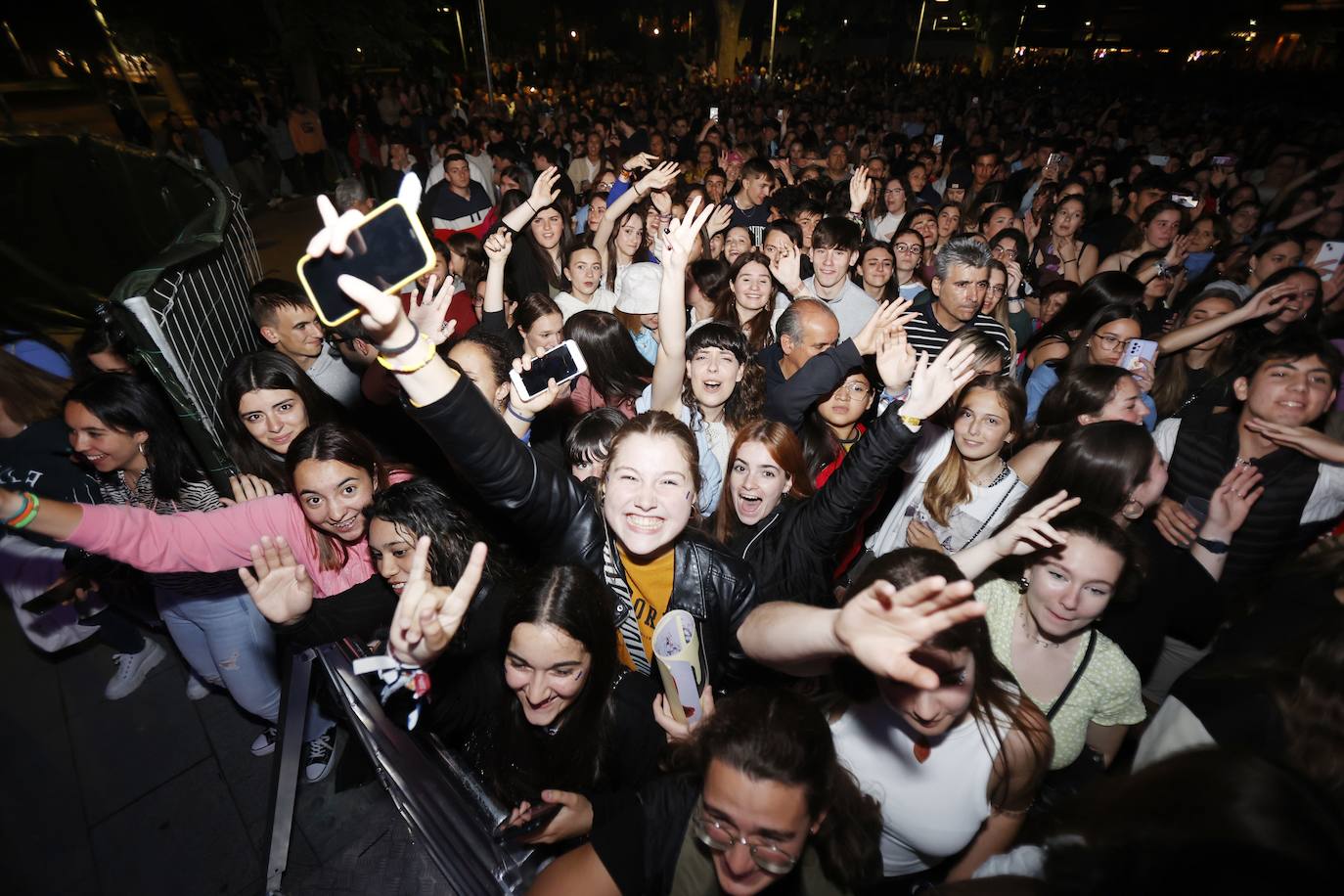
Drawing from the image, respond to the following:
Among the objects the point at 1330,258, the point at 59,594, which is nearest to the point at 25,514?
the point at 59,594

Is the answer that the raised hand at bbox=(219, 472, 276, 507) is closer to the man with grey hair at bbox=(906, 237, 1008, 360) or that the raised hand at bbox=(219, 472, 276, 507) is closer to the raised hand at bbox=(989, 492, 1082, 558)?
the raised hand at bbox=(989, 492, 1082, 558)

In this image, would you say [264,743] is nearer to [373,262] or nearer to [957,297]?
[373,262]

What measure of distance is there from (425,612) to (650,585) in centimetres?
78

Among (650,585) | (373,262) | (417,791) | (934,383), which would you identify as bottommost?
(417,791)

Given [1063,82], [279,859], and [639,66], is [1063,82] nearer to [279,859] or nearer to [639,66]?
[639,66]

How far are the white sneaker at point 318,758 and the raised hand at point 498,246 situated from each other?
3036mm

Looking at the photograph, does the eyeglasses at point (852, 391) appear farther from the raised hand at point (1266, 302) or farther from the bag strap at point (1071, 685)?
the raised hand at point (1266, 302)

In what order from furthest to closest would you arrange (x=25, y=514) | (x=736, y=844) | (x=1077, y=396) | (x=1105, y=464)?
(x=1077, y=396) → (x=1105, y=464) → (x=25, y=514) → (x=736, y=844)

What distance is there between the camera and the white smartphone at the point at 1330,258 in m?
4.56

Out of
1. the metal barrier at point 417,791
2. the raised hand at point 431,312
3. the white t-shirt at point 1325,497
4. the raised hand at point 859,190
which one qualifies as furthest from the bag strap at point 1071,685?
the raised hand at point 859,190

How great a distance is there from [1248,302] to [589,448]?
4.18m

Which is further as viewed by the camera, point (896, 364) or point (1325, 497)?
point (1325, 497)

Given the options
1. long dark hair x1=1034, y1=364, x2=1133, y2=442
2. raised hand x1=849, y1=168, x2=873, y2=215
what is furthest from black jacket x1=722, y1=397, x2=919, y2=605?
raised hand x1=849, y1=168, x2=873, y2=215

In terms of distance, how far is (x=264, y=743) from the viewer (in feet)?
10.3
